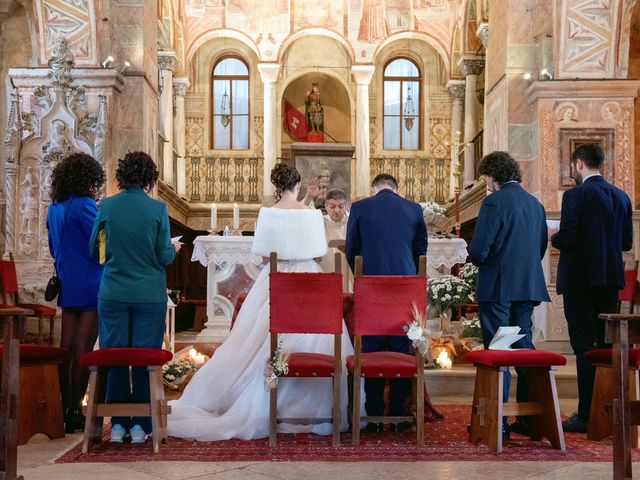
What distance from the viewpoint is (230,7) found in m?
18.5

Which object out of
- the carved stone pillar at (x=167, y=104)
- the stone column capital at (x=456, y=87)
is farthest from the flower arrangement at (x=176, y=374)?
the stone column capital at (x=456, y=87)

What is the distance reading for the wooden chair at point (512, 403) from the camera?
4.84m

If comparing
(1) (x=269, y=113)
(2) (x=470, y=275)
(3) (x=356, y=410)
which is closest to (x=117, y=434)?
(3) (x=356, y=410)

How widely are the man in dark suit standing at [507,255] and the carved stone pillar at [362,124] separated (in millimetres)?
12686

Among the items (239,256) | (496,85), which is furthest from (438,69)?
(239,256)

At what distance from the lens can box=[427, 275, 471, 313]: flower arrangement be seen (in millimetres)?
8102

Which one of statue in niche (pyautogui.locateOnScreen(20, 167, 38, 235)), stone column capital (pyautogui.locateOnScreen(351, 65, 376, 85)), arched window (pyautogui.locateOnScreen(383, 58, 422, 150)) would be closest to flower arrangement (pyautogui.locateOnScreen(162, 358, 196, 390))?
statue in niche (pyautogui.locateOnScreen(20, 167, 38, 235))

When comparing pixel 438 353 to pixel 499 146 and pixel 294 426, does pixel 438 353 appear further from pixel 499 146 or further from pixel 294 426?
pixel 499 146

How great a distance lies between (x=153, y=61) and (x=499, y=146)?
15.7 ft

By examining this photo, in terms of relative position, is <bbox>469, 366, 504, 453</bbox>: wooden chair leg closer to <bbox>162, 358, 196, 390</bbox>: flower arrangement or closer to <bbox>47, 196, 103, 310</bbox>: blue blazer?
<bbox>47, 196, 103, 310</bbox>: blue blazer

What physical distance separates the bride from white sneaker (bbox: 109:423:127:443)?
0.39 meters

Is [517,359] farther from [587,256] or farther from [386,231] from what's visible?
[386,231]

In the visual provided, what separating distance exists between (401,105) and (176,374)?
43.7ft

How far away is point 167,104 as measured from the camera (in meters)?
17.5
